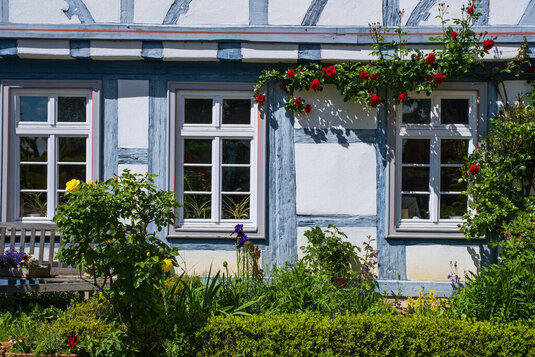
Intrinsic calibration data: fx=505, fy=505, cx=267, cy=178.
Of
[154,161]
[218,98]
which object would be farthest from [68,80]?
[218,98]

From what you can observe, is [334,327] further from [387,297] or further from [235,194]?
[235,194]

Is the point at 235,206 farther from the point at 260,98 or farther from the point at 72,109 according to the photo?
the point at 72,109

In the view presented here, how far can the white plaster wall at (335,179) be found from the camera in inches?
229

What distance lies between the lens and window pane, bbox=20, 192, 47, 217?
6039mm

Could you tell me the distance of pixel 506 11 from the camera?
5691 mm

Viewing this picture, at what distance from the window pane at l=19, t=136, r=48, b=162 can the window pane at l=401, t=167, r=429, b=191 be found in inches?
169

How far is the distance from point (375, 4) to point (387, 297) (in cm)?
333

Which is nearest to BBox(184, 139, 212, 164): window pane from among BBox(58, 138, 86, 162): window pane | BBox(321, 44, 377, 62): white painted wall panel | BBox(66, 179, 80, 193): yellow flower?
BBox(58, 138, 86, 162): window pane

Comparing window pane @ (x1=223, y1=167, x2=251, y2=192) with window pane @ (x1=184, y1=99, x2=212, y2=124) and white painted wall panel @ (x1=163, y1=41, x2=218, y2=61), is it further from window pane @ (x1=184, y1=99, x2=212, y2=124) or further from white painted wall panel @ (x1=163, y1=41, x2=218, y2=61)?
white painted wall panel @ (x1=163, y1=41, x2=218, y2=61)

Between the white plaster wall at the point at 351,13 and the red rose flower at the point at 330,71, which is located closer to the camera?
the red rose flower at the point at 330,71

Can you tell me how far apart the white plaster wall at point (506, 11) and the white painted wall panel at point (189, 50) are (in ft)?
10.3

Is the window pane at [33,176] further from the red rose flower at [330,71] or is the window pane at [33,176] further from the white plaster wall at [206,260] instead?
the red rose flower at [330,71]

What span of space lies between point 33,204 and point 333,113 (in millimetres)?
3723

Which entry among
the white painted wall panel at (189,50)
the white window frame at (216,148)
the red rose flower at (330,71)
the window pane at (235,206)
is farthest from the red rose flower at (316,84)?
the window pane at (235,206)
